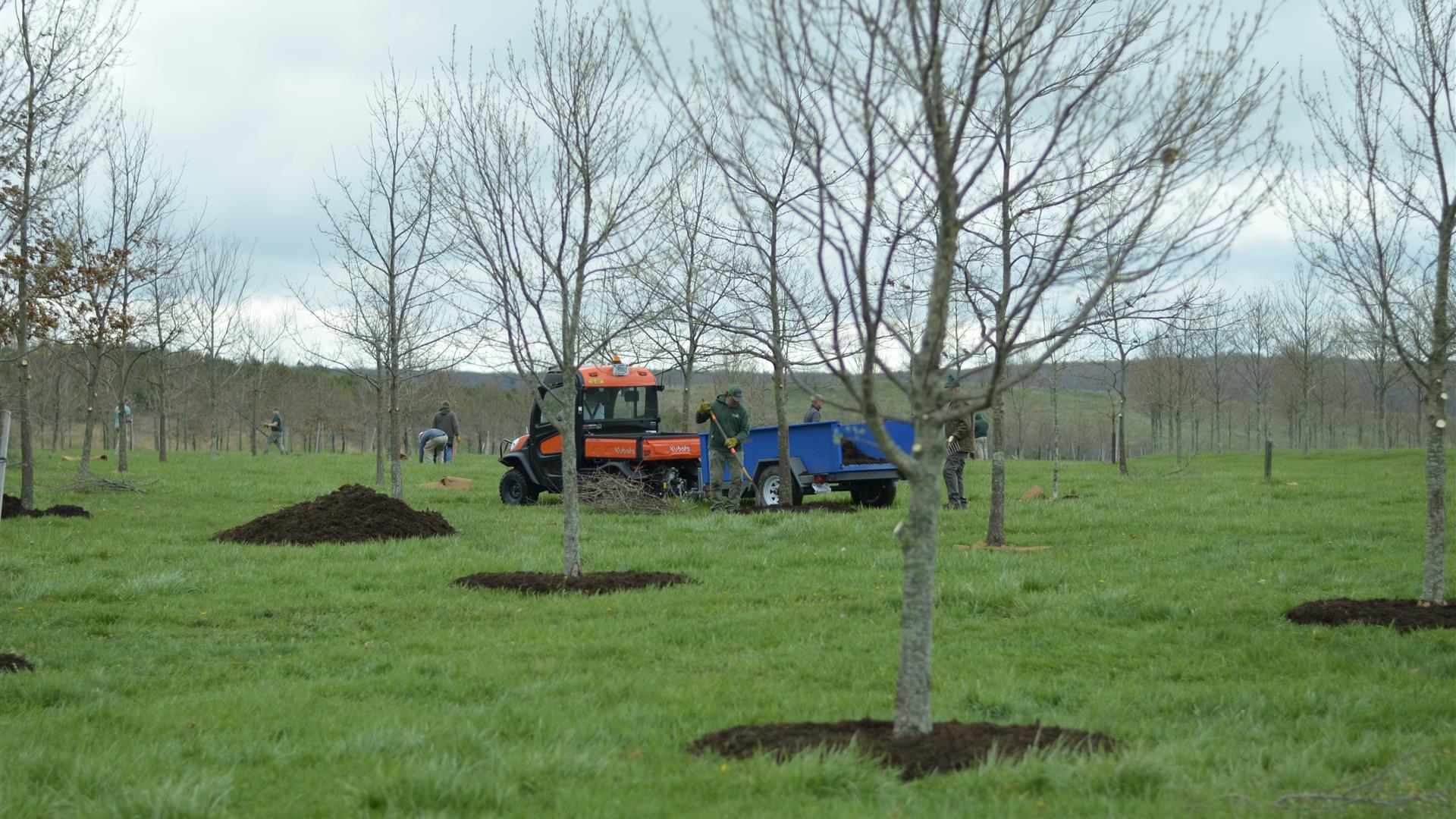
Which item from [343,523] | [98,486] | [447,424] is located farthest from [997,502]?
[447,424]

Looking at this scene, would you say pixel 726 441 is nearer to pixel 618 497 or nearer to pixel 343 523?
pixel 618 497

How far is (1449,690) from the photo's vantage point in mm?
5688

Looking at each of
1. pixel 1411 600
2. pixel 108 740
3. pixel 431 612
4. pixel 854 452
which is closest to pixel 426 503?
pixel 854 452

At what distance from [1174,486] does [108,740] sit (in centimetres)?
1938

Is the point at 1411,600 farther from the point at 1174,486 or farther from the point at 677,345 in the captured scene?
the point at 677,345

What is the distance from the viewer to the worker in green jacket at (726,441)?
1648cm

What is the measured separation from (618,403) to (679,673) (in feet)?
40.6

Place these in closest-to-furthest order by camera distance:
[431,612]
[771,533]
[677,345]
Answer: [431,612], [771,533], [677,345]

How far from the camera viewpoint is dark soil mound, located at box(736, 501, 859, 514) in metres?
16.4

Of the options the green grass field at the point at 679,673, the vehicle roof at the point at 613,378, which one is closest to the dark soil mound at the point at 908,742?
the green grass field at the point at 679,673

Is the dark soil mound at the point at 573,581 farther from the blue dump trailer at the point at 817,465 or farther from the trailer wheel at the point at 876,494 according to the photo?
the trailer wheel at the point at 876,494

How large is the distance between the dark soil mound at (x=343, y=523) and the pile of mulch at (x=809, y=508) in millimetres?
4880

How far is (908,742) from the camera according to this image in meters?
4.57

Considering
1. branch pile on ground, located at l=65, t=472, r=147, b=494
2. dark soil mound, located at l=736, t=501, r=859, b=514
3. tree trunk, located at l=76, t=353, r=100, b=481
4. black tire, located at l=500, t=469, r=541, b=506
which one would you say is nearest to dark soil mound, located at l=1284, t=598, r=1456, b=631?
dark soil mound, located at l=736, t=501, r=859, b=514
